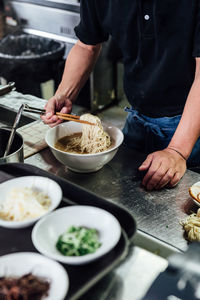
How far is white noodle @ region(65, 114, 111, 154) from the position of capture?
189 cm

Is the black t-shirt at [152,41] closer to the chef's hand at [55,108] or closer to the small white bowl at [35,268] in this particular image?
the chef's hand at [55,108]

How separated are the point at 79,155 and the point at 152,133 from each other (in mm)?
886

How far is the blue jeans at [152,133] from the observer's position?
2467 mm

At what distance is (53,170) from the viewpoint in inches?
77.1

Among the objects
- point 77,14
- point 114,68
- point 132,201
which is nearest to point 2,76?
point 77,14

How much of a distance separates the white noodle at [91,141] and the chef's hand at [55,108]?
0.57 ft

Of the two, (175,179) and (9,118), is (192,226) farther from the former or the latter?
(9,118)

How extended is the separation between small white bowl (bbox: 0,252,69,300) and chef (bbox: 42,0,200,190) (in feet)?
2.84

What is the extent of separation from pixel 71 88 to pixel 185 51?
80 cm

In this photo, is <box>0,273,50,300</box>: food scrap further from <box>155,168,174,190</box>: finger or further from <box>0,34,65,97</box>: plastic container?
<box>0,34,65,97</box>: plastic container

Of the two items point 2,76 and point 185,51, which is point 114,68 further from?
point 185,51

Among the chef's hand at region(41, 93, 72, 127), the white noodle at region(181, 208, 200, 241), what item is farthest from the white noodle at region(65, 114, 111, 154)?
the white noodle at region(181, 208, 200, 241)

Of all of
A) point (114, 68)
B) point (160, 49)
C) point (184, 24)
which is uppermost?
point (184, 24)

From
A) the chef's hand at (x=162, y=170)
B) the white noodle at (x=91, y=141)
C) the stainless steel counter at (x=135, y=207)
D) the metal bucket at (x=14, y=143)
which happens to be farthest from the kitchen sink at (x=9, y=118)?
the chef's hand at (x=162, y=170)
